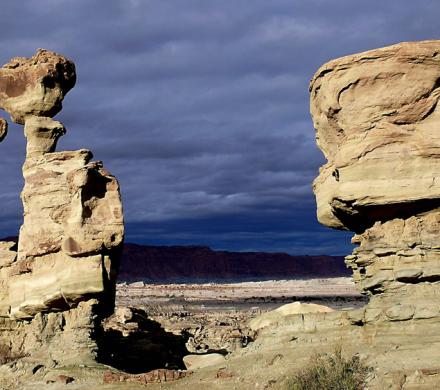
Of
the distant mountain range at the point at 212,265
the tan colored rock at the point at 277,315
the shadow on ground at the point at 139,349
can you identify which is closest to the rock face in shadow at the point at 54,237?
the shadow on ground at the point at 139,349

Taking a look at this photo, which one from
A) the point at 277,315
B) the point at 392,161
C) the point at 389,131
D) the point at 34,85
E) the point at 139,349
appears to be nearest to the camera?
the point at 392,161

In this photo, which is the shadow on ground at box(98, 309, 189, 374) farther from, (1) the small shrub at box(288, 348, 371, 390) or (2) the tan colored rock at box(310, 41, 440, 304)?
(2) the tan colored rock at box(310, 41, 440, 304)

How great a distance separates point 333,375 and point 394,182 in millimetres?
4153

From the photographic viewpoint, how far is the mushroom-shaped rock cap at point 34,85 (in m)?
22.0

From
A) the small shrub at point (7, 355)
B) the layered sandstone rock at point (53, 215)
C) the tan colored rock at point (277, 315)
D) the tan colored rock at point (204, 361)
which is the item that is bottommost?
the small shrub at point (7, 355)

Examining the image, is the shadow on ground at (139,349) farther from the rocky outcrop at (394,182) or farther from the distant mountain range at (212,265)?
Result: the distant mountain range at (212,265)

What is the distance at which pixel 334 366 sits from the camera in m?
14.9

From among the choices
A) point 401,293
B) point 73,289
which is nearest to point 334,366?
point 401,293

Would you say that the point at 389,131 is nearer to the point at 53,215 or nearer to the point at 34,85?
the point at 53,215

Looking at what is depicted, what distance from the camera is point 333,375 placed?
47.7ft

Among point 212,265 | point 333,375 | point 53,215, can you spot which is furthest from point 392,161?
point 212,265

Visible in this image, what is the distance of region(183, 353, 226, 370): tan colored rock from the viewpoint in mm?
18266

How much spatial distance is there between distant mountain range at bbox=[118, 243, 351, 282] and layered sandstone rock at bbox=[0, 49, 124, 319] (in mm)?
120524

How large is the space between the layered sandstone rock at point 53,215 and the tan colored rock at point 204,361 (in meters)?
2.84
